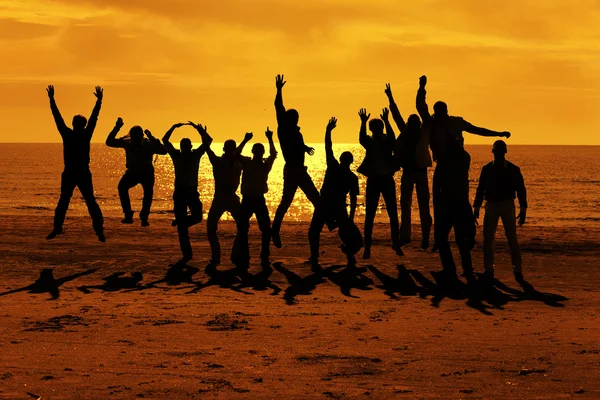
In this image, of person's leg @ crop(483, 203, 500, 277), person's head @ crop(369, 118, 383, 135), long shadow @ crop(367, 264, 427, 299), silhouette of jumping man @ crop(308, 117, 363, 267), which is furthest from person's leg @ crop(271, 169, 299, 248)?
person's leg @ crop(483, 203, 500, 277)

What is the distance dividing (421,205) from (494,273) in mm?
1539

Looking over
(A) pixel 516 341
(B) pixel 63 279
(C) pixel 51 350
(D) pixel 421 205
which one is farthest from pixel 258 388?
(D) pixel 421 205

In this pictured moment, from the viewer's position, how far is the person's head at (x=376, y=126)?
14.6 m

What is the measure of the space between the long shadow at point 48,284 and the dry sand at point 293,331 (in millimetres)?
39

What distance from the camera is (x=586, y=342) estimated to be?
953 cm

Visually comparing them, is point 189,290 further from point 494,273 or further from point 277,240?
point 494,273

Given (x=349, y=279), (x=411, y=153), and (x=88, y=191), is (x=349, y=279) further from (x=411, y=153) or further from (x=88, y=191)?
(x=88, y=191)

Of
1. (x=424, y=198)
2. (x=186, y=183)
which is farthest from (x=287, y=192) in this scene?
(x=424, y=198)

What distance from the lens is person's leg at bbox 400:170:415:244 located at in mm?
14766

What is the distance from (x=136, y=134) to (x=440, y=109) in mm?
5323

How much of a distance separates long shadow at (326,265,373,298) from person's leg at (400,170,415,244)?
1.18 meters

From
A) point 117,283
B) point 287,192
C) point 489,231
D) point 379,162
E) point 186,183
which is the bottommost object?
point 117,283

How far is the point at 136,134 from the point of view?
52.4 ft

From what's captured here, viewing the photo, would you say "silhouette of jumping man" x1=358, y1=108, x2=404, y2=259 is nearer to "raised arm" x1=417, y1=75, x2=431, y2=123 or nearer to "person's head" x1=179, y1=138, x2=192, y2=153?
"raised arm" x1=417, y1=75, x2=431, y2=123
